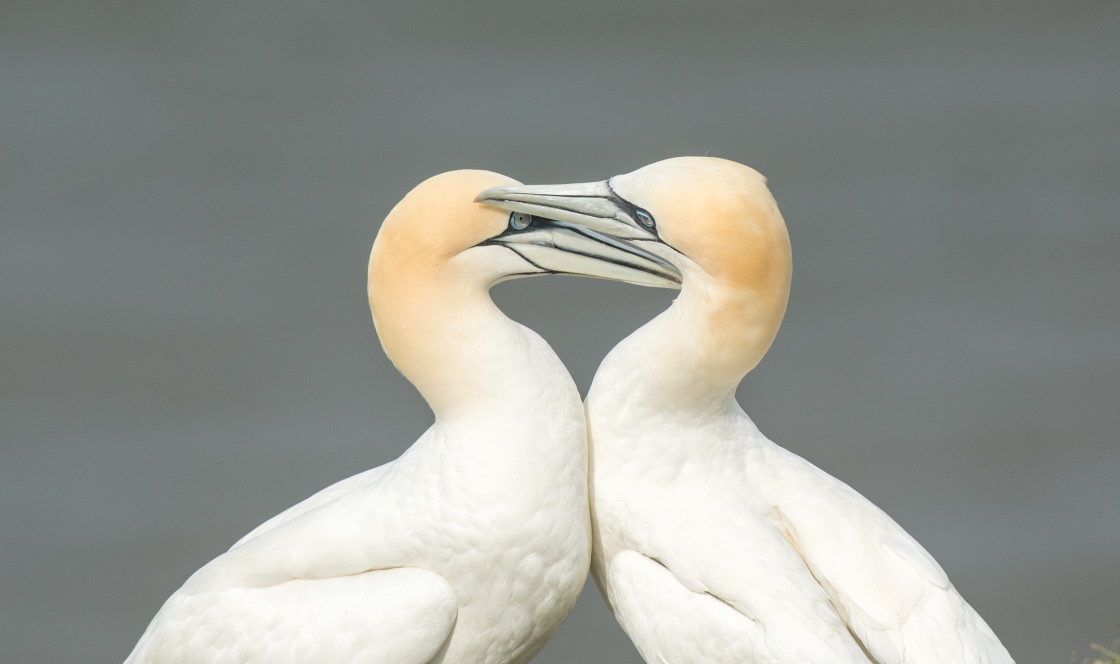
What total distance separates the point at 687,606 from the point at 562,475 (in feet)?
1.61

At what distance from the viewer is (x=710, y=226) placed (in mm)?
3578

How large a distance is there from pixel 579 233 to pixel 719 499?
2.80ft

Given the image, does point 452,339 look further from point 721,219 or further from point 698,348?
point 721,219

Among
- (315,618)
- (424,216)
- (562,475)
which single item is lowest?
(315,618)

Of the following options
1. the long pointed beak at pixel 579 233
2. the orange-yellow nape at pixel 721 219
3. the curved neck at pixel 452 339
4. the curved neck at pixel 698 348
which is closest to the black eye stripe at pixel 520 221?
the long pointed beak at pixel 579 233

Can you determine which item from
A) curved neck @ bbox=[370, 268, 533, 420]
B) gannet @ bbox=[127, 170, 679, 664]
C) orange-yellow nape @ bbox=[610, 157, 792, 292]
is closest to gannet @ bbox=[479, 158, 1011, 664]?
orange-yellow nape @ bbox=[610, 157, 792, 292]

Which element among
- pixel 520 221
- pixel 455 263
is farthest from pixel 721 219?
pixel 455 263

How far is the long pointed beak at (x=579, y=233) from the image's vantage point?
3.70 m

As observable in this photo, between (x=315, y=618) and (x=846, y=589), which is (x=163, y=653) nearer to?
(x=315, y=618)

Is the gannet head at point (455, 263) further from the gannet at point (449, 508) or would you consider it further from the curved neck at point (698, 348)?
the curved neck at point (698, 348)

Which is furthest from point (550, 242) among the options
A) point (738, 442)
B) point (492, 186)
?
point (738, 442)

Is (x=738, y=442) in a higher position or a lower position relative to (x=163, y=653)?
higher

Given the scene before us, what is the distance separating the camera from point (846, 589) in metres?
3.70

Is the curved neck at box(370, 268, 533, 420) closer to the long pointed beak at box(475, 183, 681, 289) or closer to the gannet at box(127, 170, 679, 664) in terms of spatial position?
the gannet at box(127, 170, 679, 664)
